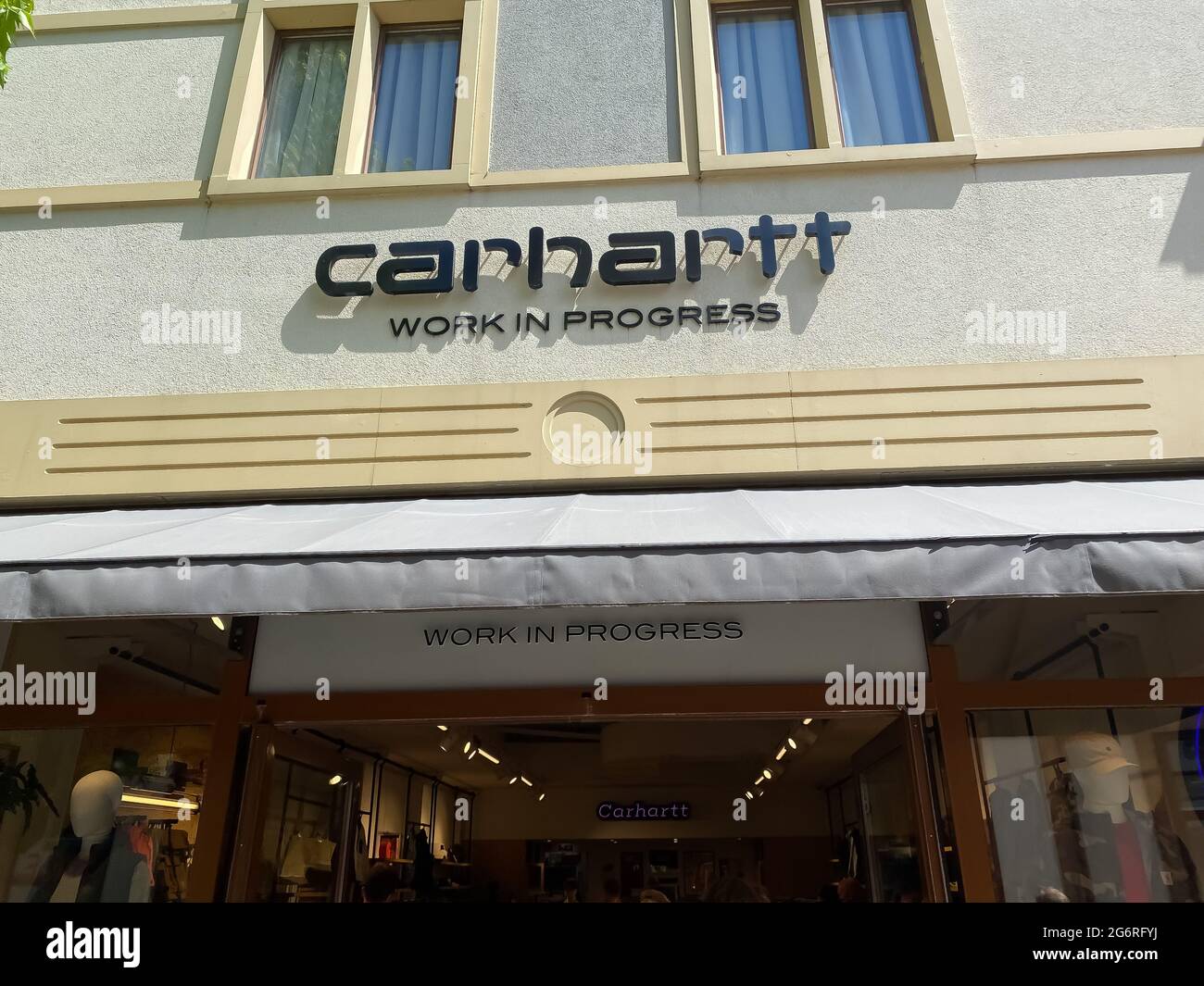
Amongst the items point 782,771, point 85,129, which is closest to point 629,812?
point 782,771

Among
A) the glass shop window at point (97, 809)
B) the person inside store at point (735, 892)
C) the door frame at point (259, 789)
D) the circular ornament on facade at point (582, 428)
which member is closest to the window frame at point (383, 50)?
the circular ornament on facade at point (582, 428)

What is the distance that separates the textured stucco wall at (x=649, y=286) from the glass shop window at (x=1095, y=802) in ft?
6.70

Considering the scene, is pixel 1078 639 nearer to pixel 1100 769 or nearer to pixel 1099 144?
pixel 1100 769

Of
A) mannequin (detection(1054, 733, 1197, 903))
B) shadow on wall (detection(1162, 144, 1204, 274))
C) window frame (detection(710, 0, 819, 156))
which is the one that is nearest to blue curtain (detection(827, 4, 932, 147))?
window frame (detection(710, 0, 819, 156))

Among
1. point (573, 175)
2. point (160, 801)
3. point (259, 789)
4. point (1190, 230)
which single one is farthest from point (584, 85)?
point (160, 801)

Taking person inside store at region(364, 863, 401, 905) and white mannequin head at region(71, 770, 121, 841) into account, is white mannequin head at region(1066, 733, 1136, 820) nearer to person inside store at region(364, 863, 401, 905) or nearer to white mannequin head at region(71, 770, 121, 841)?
person inside store at region(364, 863, 401, 905)

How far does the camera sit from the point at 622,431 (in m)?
4.99

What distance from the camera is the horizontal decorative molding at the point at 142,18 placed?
634cm

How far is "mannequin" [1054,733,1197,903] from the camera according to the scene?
4258mm

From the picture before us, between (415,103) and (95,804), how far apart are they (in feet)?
16.2
